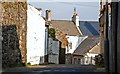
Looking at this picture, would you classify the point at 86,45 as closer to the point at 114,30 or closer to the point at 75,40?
the point at 75,40

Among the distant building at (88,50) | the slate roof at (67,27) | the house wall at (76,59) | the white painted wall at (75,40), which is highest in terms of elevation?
the slate roof at (67,27)

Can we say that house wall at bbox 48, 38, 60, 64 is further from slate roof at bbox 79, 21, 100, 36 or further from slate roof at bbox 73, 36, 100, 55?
slate roof at bbox 79, 21, 100, 36

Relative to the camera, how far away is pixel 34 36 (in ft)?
95.1

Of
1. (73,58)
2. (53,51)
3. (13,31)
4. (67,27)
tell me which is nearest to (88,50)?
(73,58)

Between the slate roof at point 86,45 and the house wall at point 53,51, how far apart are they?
6.44 meters

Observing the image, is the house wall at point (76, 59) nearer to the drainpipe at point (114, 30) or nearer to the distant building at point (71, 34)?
the distant building at point (71, 34)

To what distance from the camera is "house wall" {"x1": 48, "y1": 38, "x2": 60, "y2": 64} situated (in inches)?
1496

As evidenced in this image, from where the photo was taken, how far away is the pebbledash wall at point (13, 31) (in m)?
20.5

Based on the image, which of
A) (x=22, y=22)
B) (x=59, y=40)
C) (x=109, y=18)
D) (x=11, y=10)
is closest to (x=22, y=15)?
(x=22, y=22)

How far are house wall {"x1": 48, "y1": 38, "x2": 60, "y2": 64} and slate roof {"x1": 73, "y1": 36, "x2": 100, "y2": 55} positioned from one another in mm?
6436

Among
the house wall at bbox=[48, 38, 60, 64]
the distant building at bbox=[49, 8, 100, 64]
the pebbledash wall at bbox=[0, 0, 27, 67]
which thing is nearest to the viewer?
the pebbledash wall at bbox=[0, 0, 27, 67]

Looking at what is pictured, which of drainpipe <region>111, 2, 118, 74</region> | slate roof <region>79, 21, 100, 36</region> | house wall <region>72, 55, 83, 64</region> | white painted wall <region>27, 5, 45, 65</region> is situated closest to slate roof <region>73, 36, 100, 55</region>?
house wall <region>72, 55, 83, 64</region>

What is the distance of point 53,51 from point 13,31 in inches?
716

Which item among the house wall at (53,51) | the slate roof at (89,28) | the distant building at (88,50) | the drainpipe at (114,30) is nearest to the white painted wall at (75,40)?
the distant building at (88,50)
